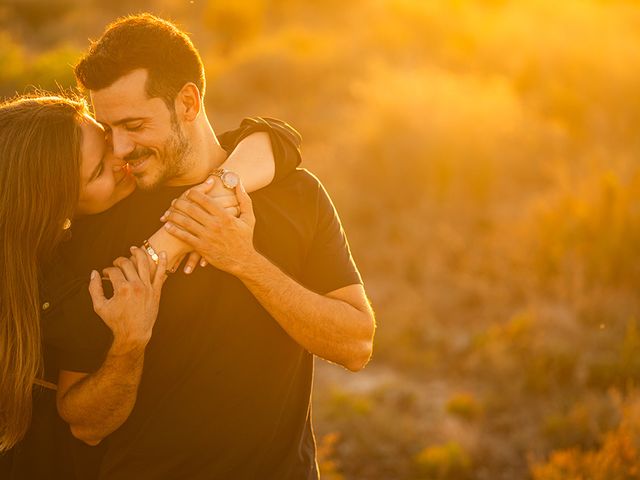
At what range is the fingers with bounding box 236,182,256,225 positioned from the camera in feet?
8.35

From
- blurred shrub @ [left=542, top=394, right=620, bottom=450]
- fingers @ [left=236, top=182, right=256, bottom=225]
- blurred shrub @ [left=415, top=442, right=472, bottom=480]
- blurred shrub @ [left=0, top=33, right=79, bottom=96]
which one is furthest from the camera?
blurred shrub @ [left=0, top=33, right=79, bottom=96]

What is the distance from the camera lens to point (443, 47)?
17109 millimetres

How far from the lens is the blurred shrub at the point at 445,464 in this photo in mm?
6148

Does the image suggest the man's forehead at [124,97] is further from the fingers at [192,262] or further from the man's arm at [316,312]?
the man's arm at [316,312]

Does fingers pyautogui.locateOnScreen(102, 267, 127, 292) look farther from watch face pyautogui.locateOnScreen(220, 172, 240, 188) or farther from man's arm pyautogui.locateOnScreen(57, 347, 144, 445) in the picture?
watch face pyautogui.locateOnScreen(220, 172, 240, 188)

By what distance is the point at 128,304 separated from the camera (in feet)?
7.63

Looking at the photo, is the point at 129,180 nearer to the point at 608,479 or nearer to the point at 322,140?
the point at 608,479

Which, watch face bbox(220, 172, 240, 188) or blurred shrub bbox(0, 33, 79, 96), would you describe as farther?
blurred shrub bbox(0, 33, 79, 96)

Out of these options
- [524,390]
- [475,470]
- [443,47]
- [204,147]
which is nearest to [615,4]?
[443,47]

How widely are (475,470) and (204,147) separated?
14.5 ft

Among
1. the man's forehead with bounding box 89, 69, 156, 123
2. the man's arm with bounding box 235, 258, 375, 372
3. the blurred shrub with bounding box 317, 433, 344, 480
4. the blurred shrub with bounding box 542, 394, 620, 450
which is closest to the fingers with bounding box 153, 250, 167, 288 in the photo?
the man's arm with bounding box 235, 258, 375, 372

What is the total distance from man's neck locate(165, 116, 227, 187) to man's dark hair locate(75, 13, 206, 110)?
158 mm

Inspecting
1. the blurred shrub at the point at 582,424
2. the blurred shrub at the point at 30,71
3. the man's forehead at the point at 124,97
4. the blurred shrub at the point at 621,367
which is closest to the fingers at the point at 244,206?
the man's forehead at the point at 124,97

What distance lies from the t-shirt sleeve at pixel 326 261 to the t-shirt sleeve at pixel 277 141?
0.60 ft
